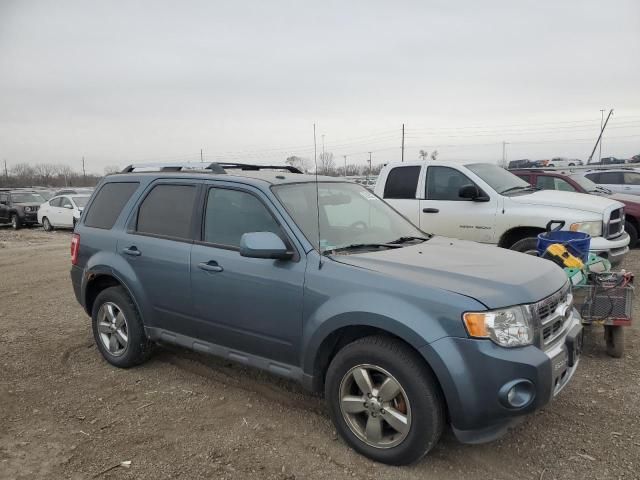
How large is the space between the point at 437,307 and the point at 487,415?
636mm

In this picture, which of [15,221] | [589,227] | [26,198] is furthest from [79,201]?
[589,227]

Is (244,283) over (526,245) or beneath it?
over

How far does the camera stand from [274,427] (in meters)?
3.52

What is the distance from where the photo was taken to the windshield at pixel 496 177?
7.33 meters

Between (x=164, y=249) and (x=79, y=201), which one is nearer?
(x=164, y=249)

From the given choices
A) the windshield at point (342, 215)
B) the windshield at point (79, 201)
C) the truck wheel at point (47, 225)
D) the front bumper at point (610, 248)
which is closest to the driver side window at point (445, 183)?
the front bumper at point (610, 248)

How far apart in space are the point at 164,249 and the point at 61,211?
684 inches

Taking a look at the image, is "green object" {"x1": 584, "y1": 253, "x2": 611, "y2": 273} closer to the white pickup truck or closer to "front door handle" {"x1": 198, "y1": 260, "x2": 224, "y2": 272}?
the white pickup truck

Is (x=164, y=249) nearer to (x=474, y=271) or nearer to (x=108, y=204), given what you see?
(x=108, y=204)

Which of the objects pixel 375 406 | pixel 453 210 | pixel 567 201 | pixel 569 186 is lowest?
pixel 375 406

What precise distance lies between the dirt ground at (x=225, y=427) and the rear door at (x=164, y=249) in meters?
0.65

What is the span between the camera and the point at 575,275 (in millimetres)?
4461

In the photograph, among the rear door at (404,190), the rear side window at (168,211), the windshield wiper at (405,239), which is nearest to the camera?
the windshield wiper at (405,239)

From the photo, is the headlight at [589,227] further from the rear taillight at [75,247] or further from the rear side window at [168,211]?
the rear taillight at [75,247]
